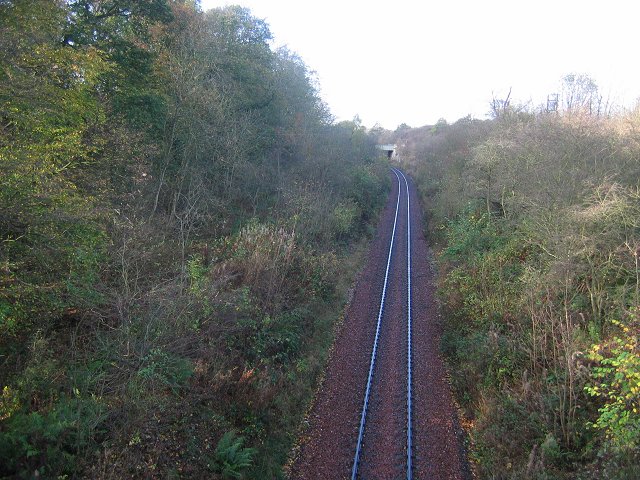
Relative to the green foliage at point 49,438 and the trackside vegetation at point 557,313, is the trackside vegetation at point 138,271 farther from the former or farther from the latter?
the trackside vegetation at point 557,313

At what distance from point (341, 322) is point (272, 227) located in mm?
5071

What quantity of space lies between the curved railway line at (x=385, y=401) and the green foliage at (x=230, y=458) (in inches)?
53.1

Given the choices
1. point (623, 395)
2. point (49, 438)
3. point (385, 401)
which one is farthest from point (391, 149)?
point (49, 438)

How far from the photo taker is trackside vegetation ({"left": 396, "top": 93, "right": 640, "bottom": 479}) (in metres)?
8.02

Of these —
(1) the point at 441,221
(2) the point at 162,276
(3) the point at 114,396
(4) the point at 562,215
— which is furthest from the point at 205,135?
(1) the point at 441,221

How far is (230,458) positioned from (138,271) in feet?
16.7

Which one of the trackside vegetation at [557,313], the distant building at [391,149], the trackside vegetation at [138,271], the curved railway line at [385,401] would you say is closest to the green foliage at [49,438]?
the trackside vegetation at [138,271]

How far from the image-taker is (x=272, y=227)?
58.5 feet

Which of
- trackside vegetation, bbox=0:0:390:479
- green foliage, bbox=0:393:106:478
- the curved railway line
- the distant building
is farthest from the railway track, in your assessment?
the distant building

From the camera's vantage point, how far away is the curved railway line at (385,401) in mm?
9406

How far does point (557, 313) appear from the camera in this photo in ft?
37.9

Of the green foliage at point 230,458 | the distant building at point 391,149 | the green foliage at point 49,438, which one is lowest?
the green foliage at point 230,458

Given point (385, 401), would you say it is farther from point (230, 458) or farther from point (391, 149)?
point (391, 149)

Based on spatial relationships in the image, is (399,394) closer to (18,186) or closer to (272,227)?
(272,227)
